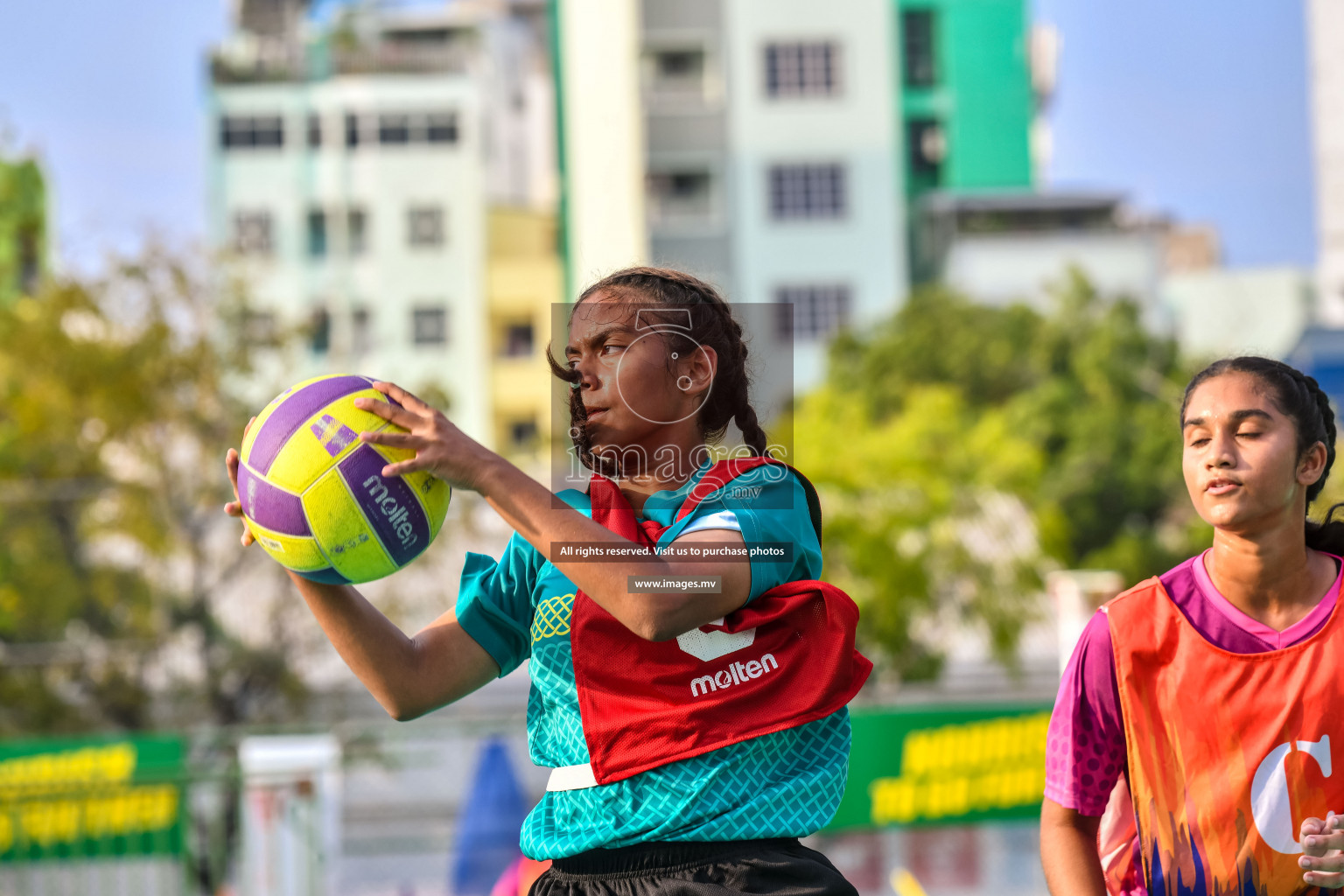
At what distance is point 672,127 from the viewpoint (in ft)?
107

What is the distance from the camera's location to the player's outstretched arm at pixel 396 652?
99.5 inches

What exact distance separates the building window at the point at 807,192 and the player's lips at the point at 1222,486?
100ft

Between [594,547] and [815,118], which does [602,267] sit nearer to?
[594,547]

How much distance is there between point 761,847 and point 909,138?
122 feet

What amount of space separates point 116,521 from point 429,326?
23.9 m

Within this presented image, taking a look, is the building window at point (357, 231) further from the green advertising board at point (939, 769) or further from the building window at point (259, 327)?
the green advertising board at point (939, 769)

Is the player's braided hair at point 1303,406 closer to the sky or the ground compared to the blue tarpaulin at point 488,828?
closer to the sky

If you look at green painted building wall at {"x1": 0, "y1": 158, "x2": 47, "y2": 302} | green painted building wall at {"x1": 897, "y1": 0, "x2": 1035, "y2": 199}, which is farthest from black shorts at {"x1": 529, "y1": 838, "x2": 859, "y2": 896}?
green painted building wall at {"x1": 897, "y1": 0, "x2": 1035, "y2": 199}

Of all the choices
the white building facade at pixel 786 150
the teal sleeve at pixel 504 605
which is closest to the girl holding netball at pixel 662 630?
the teal sleeve at pixel 504 605

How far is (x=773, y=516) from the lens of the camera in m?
2.41

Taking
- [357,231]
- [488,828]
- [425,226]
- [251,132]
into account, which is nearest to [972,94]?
[425,226]

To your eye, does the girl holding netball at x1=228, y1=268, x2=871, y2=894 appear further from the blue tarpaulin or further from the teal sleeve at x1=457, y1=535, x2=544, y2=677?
the blue tarpaulin

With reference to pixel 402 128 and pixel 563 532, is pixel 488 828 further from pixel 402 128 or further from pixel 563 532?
pixel 402 128

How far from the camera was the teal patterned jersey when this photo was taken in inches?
91.1
